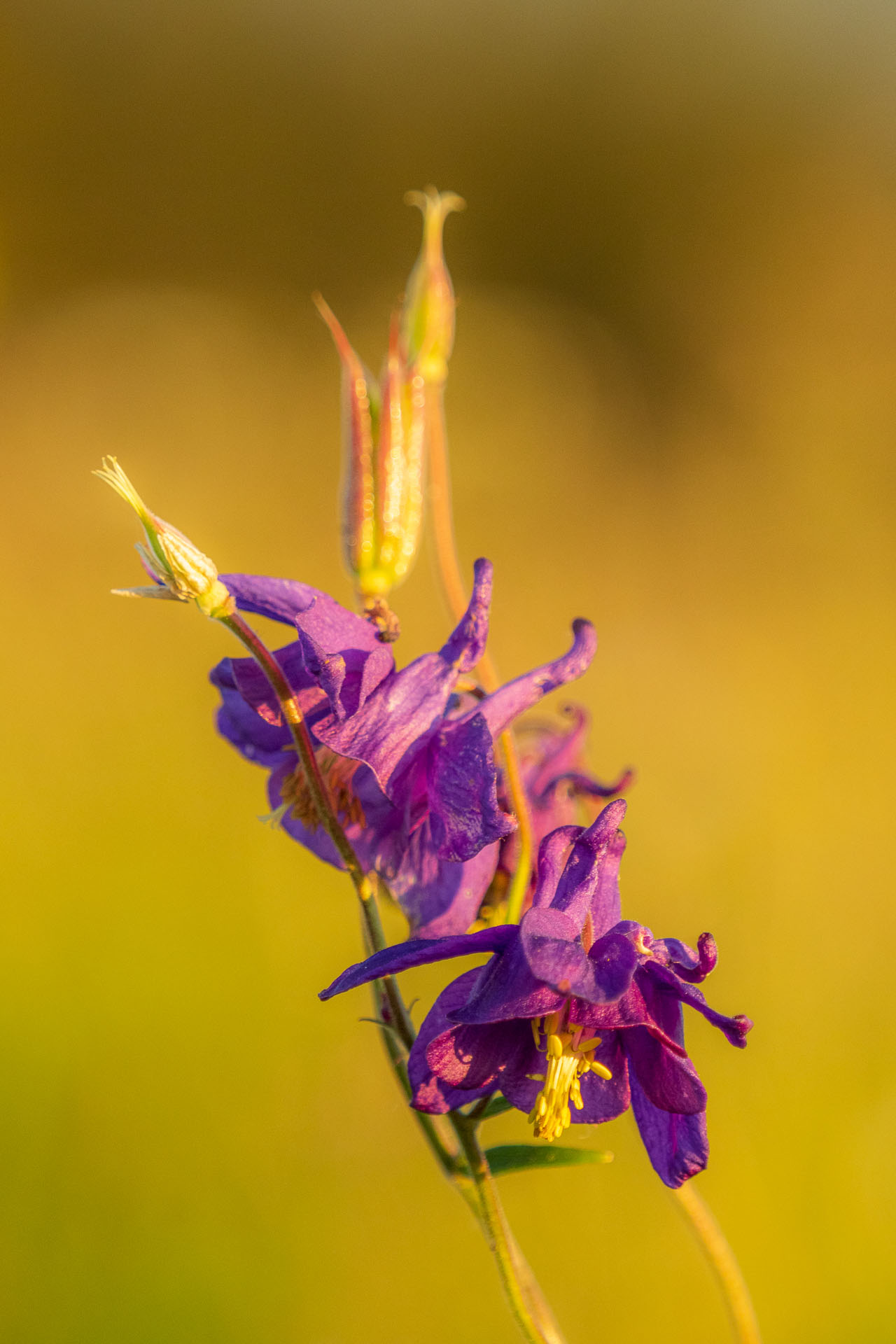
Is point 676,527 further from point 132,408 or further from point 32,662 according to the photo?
point 32,662

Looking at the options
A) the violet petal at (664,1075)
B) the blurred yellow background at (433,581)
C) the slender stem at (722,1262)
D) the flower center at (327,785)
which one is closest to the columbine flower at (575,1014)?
the violet petal at (664,1075)

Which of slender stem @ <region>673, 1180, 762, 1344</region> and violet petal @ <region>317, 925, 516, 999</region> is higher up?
violet petal @ <region>317, 925, 516, 999</region>

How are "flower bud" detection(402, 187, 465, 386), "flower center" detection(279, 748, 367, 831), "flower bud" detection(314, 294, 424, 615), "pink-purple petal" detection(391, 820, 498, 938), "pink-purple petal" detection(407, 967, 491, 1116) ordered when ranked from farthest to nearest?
"flower bud" detection(402, 187, 465, 386) → "flower bud" detection(314, 294, 424, 615) → "flower center" detection(279, 748, 367, 831) → "pink-purple petal" detection(391, 820, 498, 938) → "pink-purple petal" detection(407, 967, 491, 1116)

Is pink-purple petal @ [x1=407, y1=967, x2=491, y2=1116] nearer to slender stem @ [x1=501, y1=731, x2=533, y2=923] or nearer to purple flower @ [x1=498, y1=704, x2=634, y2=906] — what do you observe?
slender stem @ [x1=501, y1=731, x2=533, y2=923]

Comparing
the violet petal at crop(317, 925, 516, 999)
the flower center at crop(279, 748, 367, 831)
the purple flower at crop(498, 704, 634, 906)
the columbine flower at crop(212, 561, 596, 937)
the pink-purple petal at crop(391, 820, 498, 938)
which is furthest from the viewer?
the purple flower at crop(498, 704, 634, 906)

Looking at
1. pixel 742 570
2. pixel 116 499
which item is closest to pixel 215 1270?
pixel 116 499

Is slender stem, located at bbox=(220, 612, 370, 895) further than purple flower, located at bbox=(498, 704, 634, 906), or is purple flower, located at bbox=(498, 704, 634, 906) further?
purple flower, located at bbox=(498, 704, 634, 906)

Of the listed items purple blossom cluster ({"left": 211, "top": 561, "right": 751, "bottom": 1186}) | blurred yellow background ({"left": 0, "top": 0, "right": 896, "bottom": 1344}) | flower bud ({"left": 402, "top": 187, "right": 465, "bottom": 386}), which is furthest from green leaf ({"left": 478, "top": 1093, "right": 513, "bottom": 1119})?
blurred yellow background ({"left": 0, "top": 0, "right": 896, "bottom": 1344})
